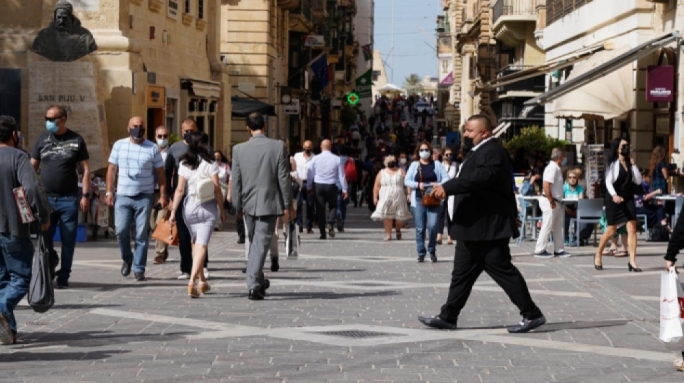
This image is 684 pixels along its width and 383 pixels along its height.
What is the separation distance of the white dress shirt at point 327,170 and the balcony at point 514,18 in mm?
23129

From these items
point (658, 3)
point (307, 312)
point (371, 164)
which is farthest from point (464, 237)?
point (371, 164)

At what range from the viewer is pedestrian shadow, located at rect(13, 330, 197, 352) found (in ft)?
33.0

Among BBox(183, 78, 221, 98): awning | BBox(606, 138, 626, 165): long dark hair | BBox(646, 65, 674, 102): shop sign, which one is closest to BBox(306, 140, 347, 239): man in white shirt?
BBox(646, 65, 674, 102): shop sign

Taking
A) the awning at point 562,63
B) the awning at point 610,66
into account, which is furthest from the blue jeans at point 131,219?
the awning at point 562,63

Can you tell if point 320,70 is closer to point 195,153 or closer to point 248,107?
point 248,107

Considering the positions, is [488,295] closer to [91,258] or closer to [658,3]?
[91,258]

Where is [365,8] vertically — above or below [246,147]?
above

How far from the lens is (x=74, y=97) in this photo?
78.9 ft

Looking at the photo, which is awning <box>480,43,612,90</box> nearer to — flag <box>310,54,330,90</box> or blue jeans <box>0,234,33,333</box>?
flag <box>310,54,330,90</box>

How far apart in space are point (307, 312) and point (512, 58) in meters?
43.8

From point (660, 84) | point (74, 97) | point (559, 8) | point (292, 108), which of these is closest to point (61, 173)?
point (74, 97)

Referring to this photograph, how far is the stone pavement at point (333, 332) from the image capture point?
352 inches

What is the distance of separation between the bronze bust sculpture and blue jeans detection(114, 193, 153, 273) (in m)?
9.39

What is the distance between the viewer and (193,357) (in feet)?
31.0
